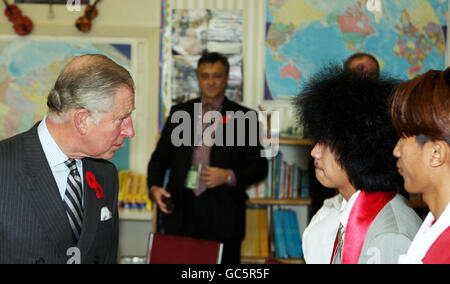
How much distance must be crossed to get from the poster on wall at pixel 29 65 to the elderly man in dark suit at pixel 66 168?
102 inches

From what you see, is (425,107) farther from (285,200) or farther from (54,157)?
(285,200)

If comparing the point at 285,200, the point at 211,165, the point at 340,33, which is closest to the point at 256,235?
the point at 285,200

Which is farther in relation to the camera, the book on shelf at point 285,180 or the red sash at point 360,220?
the book on shelf at point 285,180

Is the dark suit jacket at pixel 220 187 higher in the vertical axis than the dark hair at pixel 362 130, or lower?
lower

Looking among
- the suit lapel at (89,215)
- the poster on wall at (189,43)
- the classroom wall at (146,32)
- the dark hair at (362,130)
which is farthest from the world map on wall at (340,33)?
the suit lapel at (89,215)

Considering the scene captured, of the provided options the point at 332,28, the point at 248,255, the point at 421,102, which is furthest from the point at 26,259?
the point at 332,28

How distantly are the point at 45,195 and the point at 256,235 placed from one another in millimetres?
2823

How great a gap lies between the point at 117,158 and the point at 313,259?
9.02 ft

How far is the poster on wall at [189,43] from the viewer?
4289 mm

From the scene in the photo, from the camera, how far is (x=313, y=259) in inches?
76.1

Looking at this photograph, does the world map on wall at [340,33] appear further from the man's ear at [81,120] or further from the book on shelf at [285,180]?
the man's ear at [81,120]

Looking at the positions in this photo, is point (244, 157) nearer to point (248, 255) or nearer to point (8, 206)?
point (248, 255)

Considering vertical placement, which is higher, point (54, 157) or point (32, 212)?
point (54, 157)

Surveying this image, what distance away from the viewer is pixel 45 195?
5.16ft
